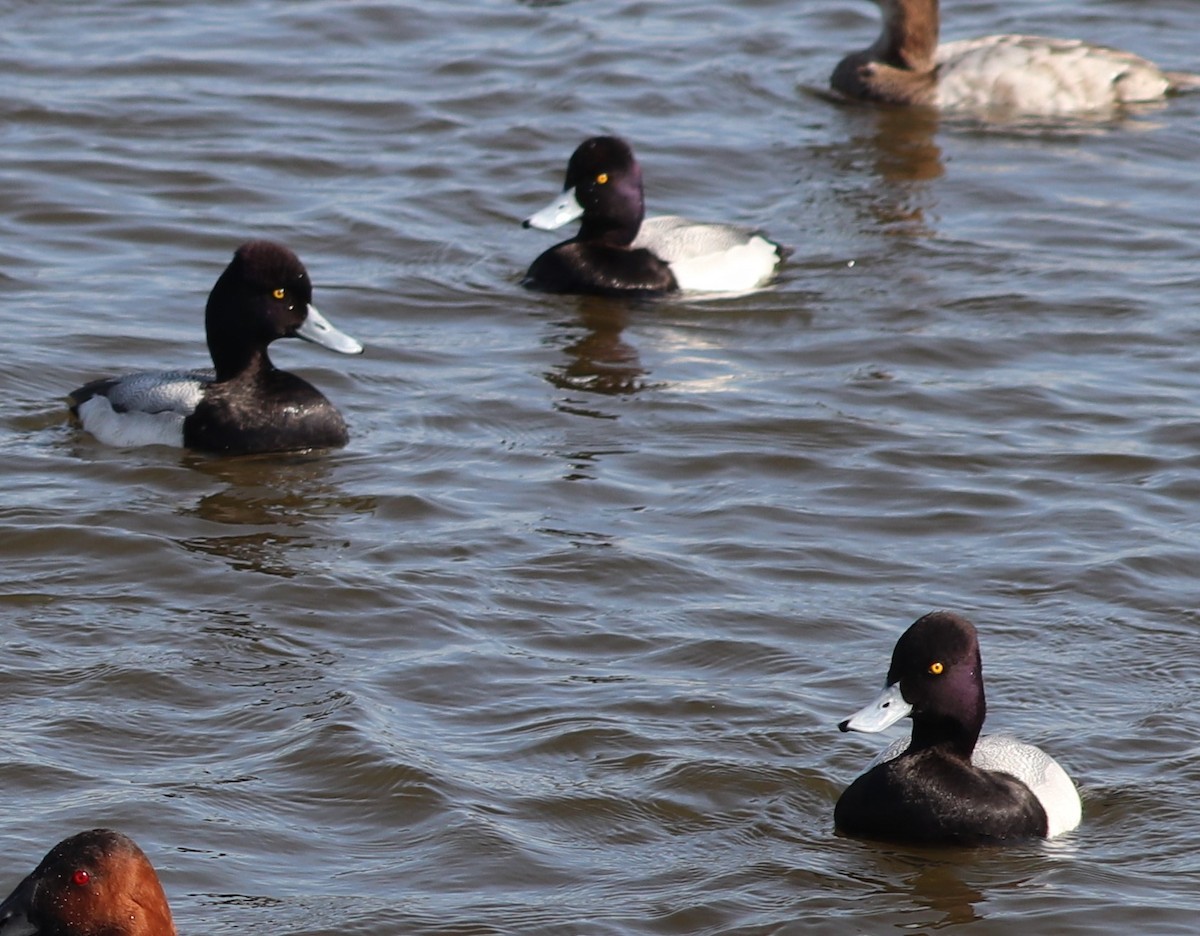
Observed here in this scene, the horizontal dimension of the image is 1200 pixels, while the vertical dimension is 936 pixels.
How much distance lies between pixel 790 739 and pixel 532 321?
Answer: 5105mm

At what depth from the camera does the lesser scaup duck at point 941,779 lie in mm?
6559

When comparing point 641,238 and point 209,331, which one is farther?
point 641,238

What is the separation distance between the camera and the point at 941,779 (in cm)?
662

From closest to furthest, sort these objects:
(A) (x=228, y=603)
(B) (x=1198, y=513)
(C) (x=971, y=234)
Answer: (A) (x=228, y=603), (B) (x=1198, y=513), (C) (x=971, y=234)

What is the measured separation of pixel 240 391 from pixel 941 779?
174 inches

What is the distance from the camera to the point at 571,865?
6.41m

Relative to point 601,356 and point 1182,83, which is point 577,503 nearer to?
point 601,356

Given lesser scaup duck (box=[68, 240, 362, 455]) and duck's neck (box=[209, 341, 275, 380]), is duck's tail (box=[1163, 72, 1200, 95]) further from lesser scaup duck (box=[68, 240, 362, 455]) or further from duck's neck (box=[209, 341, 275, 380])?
duck's neck (box=[209, 341, 275, 380])

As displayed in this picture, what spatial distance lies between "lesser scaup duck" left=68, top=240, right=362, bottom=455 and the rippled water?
144 millimetres

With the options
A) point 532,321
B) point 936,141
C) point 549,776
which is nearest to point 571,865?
point 549,776

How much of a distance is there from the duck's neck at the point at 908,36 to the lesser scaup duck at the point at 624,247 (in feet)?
13.5

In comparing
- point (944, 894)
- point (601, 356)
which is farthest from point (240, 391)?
point (944, 894)

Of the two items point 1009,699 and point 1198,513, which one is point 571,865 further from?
point 1198,513

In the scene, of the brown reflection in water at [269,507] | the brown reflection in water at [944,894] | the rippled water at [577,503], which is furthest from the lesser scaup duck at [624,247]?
the brown reflection in water at [944,894]
